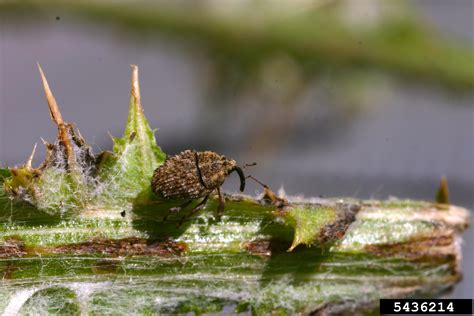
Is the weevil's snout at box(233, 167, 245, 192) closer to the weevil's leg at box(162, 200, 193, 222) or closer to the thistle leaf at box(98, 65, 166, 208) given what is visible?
the weevil's leg at box(162, 200, 193, 222)


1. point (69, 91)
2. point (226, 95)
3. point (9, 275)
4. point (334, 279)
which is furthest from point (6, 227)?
point (69, 91)

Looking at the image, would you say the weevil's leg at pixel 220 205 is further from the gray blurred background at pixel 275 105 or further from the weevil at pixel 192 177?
the gray blurred background at pixel 275 105

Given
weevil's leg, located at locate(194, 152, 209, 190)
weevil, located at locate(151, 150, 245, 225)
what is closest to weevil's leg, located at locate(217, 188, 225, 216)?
weevil, located at locate(151, 150, 245, 225)

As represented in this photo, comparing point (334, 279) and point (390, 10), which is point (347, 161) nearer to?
point (390, 10)

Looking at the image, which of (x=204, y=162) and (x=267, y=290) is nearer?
(x=267, y=290)

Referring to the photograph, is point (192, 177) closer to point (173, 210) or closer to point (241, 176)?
point (173, 210)

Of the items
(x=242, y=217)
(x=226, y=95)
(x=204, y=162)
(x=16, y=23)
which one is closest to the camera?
(x=242, y=217)

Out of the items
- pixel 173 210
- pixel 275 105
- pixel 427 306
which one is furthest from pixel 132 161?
pixel 275 105

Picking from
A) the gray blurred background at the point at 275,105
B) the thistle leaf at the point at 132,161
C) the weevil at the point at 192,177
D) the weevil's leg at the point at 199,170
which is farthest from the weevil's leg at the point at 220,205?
the gray blurred background at the point at 275,105
